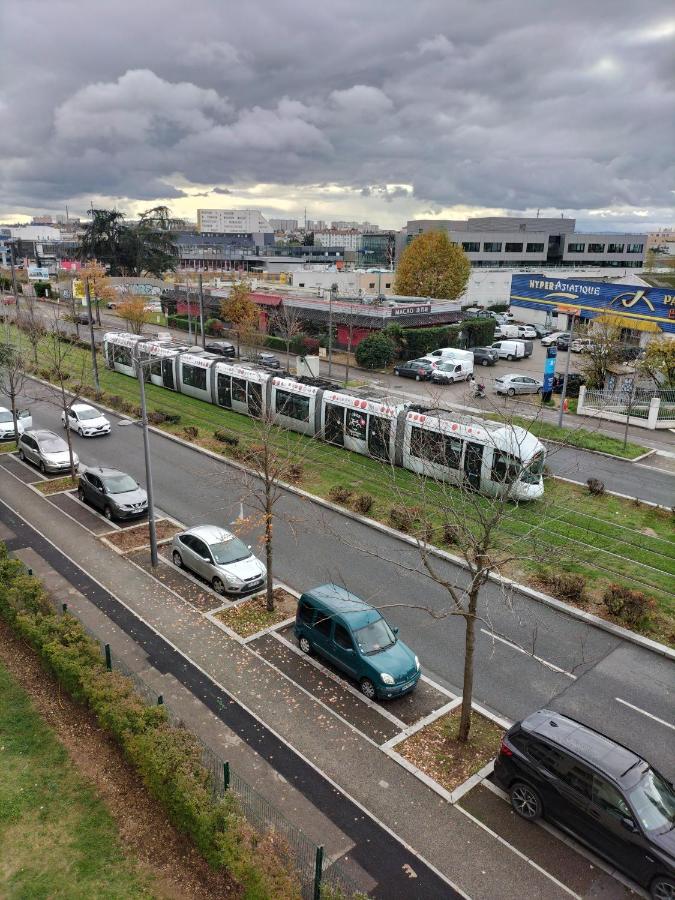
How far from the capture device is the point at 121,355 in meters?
44.8

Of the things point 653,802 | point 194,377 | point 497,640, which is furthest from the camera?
point 194,377

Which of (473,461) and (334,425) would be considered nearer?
(473,461)

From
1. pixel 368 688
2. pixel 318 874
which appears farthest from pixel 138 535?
pixel 318 874

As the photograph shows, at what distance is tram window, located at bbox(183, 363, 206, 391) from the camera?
37.0 m

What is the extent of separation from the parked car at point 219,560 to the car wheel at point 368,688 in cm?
488

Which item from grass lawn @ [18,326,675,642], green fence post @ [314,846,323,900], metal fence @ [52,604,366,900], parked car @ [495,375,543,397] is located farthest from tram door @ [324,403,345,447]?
green fence post @ [314,846,323,900]

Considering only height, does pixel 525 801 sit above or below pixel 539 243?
below

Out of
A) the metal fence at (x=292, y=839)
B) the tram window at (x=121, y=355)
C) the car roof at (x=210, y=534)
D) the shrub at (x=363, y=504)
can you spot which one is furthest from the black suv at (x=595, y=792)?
the tram window at (x=121, y=355)

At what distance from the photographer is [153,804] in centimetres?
1023

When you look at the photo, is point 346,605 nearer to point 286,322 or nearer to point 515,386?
point 515,386

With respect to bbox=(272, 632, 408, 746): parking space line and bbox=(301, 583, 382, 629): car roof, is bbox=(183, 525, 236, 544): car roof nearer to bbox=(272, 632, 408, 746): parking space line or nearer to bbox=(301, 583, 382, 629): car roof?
bbox=(272, 632, 408, 746): parking space line

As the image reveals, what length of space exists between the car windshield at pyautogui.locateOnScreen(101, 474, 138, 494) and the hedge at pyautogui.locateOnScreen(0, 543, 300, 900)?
7525 mm

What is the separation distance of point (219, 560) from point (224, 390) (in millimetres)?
19361

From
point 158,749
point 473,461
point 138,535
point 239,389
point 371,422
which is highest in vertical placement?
point 371,422
